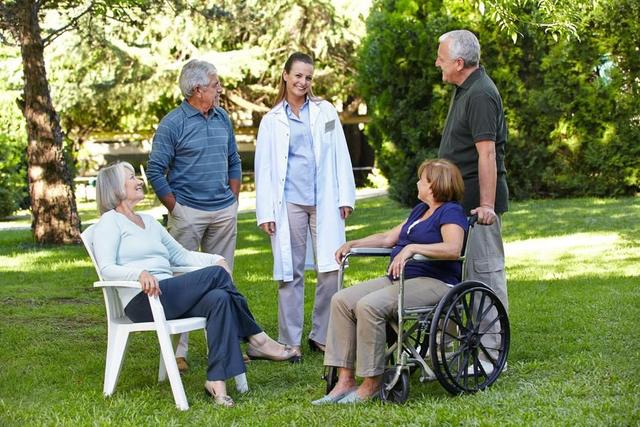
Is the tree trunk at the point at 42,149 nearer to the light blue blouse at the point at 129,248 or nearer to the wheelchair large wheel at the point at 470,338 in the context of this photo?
the light blue blouse at the point at 129,248

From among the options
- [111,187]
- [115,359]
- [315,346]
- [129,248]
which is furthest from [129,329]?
[315,346]

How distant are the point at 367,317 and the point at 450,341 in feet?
1.61

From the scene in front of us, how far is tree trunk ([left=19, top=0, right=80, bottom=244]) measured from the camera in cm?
1378

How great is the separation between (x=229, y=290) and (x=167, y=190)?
100 cm

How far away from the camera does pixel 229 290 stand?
550 centimetres

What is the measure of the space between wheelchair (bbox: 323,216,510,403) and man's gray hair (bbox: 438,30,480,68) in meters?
0.88

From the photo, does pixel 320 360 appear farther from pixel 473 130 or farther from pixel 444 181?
pixel 473 130

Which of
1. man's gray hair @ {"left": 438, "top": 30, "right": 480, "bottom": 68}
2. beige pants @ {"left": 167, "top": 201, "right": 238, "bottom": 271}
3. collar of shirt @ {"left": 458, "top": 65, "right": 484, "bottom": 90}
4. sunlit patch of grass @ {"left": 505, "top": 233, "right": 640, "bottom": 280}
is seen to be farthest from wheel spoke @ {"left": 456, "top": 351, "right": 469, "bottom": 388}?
sunlit patch of grass @ {"left": 505, "top": 233, "right": 640, "bottom": 280}

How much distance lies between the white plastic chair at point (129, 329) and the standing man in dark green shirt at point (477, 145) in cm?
143

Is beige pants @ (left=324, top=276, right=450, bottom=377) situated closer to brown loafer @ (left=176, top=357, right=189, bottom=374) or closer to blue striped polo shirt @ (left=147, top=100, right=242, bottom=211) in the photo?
brown loafer @ (left=176, top=357, right=189, bottom=374)

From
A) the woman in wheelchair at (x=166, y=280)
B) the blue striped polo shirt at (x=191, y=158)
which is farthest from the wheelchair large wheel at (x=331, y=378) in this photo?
the blue striped polo shirt at (x=191, y=158)

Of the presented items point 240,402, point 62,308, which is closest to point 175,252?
point 240,402

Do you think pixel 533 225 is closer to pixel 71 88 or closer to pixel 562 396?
pixel 562 396

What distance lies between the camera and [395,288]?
520 centimetres
